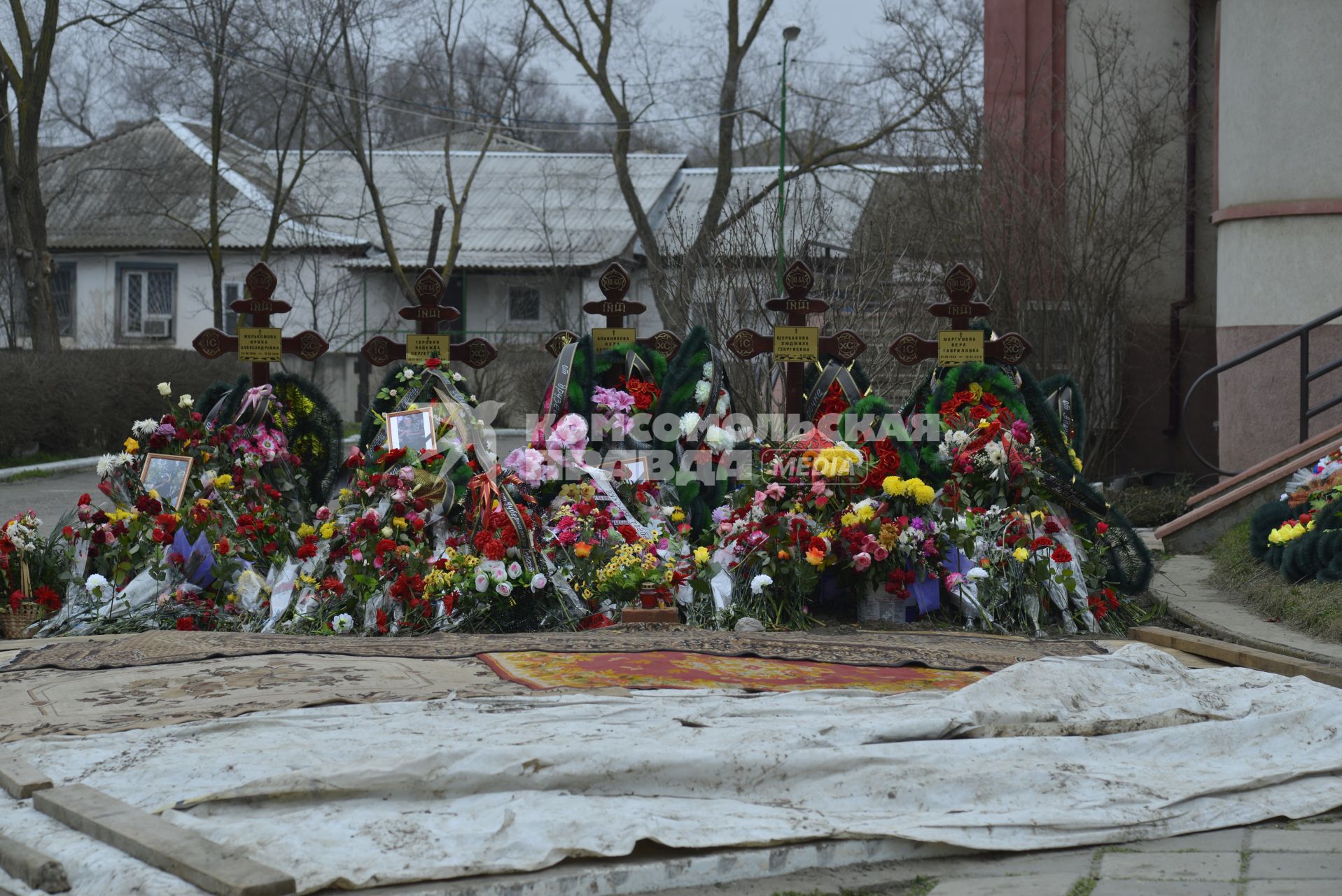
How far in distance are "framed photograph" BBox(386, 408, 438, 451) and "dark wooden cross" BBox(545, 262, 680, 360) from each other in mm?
1174

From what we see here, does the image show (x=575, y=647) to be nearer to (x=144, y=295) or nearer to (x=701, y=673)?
Result: (x=701, y=673)

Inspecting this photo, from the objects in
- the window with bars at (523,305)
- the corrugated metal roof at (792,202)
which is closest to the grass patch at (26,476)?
the corrugated metal roof at (792,202)

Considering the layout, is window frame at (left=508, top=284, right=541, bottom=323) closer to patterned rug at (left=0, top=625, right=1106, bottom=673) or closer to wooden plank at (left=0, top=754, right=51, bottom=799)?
patterned rug at (left=0, top=625, right=1106, bottom=673)

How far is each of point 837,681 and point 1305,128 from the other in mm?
7307

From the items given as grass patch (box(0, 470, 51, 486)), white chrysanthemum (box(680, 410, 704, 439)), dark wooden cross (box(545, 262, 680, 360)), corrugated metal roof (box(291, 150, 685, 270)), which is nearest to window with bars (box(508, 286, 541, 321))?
corrugated metal roof (box(291, 150, 685, 270))

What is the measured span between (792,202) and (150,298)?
68.4 ft

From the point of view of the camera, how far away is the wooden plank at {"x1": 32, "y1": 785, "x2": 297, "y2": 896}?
316 cm

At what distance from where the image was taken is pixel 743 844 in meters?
3.59

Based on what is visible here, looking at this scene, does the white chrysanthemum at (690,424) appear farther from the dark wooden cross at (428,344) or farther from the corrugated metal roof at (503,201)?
the corrugated metal roof at (503,201)

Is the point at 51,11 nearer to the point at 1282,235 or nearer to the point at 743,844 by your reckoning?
the point at 1282,235

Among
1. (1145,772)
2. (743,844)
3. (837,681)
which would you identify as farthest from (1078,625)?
(743,844)

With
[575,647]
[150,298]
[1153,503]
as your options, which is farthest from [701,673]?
[150,298]

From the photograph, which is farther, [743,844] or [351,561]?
[351,561]

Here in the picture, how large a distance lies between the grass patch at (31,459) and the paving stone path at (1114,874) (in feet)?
48.4
